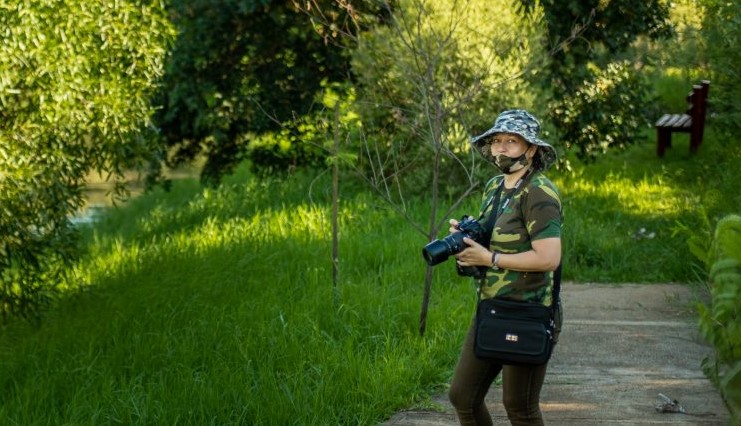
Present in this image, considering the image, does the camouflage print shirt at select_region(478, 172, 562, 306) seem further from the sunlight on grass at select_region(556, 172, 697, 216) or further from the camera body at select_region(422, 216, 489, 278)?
the sunlight on grass at select_region(556, 172, 697, 216)

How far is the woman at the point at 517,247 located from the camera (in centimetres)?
449

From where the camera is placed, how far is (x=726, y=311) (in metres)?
5.80

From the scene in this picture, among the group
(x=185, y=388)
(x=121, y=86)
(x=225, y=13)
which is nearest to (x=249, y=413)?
(x=185, y=388)

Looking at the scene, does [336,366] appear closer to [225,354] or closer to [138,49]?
[225,354]

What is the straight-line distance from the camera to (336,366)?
22.1 ft

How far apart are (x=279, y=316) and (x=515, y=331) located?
3582 millimetres

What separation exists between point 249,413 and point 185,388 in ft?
1.64

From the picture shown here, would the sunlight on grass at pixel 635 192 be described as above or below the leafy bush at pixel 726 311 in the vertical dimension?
below

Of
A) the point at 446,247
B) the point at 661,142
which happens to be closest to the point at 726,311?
the point at 446,247

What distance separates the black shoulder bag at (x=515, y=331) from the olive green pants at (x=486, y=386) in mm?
94

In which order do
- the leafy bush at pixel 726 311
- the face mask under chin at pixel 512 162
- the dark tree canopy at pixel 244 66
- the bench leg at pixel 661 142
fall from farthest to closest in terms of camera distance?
the bench leg at pixel 661 142, the dark tree canopy at pixel 244 66, the leafy bush at pixel 726 311, the face mask under chin at pixel 512 162

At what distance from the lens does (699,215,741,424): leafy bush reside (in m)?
5.67

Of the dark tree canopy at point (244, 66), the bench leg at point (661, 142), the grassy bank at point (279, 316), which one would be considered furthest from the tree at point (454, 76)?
the bench leg at point (661, 142)

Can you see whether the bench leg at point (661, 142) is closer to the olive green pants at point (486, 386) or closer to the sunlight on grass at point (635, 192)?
the sunlight on grass at point (635, 192)
